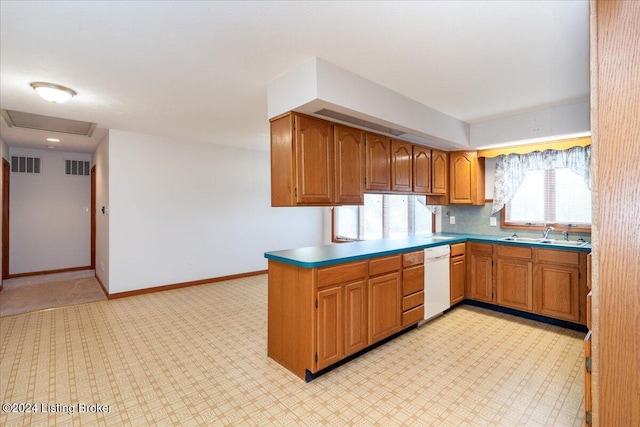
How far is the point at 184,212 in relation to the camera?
17.0 feet

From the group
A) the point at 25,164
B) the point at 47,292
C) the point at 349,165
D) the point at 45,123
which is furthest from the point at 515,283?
the point at 25,164

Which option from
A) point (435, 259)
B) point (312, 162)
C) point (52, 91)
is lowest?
point (435, 259)

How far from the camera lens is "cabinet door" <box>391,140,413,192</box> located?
3547 millimetres

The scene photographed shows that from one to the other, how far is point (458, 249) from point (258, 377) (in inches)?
115

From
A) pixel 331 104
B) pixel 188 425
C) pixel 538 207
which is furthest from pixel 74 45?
pixel 538 207

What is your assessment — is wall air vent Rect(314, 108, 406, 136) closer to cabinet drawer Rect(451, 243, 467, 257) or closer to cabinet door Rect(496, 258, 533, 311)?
cabinet drawer Rect(451, 243, 467, 257)

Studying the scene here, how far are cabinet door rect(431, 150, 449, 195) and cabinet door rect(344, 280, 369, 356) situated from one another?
2177mm

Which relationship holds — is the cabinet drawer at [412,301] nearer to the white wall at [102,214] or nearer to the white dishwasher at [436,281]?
the white dishwasher at [436,281]

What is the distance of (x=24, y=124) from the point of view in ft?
13.7

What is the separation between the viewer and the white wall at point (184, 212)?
180 inches

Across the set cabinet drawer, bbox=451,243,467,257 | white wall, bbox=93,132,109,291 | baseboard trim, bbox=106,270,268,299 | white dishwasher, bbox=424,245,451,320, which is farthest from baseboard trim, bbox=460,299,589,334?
white wall, bbox=93,132,109,291

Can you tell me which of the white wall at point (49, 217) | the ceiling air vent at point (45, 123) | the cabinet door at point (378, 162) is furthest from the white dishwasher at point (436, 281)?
the white wall at point (49, 217)

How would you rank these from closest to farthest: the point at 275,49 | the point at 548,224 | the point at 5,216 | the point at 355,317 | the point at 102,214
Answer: the point at 275,49, the point at 355,317, the point at 548,224, the point at 102,214, the point at 5,216

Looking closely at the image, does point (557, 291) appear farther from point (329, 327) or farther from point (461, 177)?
point (329, 327)
